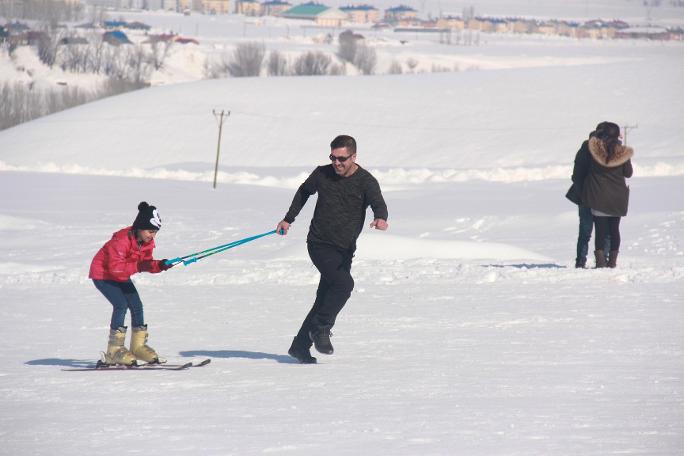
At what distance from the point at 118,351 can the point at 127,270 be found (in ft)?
2.13

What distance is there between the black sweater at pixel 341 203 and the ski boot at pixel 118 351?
148cm

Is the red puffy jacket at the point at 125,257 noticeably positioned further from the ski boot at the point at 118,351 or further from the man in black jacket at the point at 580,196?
the man in black jacket at the point at 580,196

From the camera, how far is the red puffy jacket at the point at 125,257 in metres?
8.40

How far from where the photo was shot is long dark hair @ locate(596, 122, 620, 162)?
41.9 ft

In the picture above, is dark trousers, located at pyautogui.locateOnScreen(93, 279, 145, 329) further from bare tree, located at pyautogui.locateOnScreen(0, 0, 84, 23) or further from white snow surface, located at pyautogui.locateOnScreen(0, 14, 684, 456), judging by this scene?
bare tree, located at pyautogui.locateOnScreen(0, 0, 84, 23)

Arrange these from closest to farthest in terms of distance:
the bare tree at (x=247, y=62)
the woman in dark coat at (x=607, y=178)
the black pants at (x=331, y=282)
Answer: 1. the black pants at (x=331, y=282)
2. the woman in dark coat at (x=607, y=178)
3. the bare tree at (x=247, y=62)

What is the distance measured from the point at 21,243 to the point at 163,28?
479 ft

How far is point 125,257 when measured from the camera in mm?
8477

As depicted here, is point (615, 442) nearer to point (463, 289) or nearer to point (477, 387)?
point (477, 387)

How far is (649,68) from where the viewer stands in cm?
6341

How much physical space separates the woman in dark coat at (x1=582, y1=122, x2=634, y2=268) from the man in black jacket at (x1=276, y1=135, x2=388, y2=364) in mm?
4922

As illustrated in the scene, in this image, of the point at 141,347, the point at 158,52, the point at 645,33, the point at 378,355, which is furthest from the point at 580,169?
the point at 645,33

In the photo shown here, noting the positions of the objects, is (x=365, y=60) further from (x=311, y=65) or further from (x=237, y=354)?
(x=237, y=354)

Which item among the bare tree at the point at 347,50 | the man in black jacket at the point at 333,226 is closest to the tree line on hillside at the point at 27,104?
the bare tree at the point at 347,50
